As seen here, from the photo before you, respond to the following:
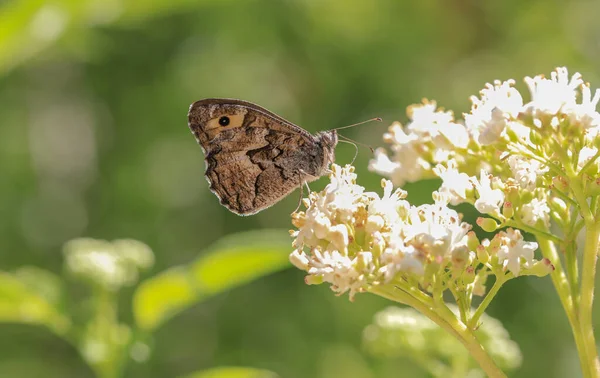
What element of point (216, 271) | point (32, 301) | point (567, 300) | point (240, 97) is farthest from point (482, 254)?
point (240, 97)

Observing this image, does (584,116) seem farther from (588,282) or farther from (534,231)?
(588,282)

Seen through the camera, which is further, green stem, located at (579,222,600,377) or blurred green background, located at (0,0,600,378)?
blurred green background, located at (0,0,600,378)

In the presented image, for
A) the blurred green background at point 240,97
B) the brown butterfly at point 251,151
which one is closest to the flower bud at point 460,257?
the brown butterfly at point 251,151

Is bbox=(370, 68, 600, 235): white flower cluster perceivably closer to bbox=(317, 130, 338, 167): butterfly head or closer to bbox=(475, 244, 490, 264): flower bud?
bbox=(475, 244, 490, 264): flower bud

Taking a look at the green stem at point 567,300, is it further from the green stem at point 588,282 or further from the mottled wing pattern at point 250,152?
the mottled wing pattern at point 250,152

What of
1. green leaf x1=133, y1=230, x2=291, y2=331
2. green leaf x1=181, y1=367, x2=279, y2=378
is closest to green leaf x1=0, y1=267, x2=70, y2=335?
green leaf x1=133, y1=230, x2=291, y2=331

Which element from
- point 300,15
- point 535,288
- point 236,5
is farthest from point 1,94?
point 535,288
